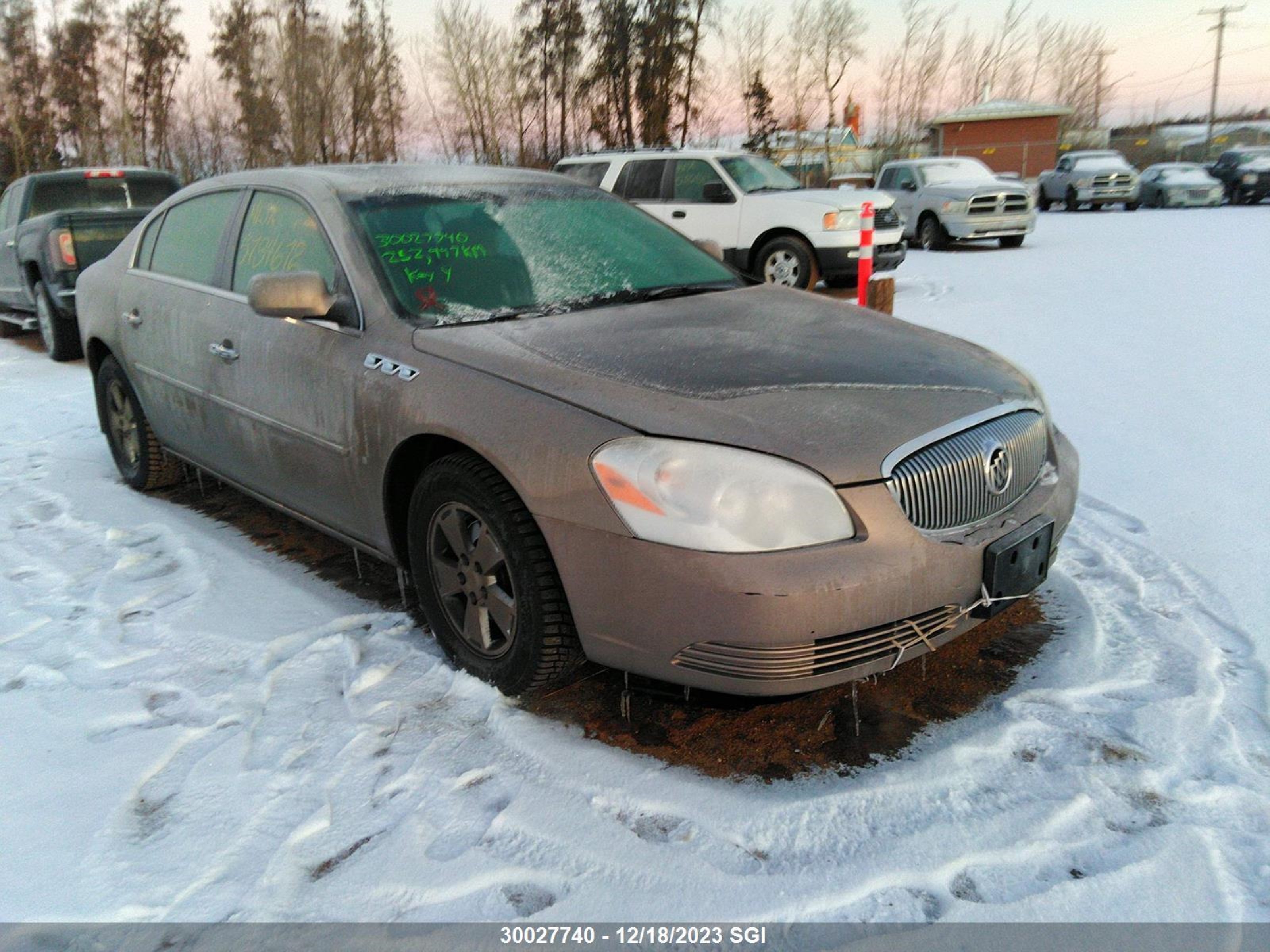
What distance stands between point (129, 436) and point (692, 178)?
838 cm

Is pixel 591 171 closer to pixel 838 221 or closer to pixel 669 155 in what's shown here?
pixel 669 155

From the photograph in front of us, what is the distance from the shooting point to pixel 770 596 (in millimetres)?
2373

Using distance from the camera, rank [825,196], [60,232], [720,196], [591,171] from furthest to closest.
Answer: [591,171] → [720,196] → [825,196] → [60,232]

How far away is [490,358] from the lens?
9.54 feet

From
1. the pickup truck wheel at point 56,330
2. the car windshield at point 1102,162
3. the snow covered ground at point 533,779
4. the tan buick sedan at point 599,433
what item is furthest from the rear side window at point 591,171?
the car windshield at point 1102,162

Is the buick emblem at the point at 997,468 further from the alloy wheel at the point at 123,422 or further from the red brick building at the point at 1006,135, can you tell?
the red brick building at the point at 1006,135

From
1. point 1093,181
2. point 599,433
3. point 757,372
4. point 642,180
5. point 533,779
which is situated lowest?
point 533,779

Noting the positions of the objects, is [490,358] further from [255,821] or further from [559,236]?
[255,821]

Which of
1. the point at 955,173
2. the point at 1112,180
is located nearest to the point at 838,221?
the point at 955,173

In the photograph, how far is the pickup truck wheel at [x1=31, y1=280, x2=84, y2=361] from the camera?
9.73 metres

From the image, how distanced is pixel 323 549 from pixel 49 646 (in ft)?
3.77

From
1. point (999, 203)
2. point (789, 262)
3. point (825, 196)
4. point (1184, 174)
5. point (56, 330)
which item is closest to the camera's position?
point (56, 330)

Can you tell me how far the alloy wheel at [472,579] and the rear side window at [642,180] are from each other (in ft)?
32.2

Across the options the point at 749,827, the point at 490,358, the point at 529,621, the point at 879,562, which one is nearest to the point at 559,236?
the point at 490,358
